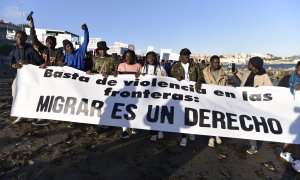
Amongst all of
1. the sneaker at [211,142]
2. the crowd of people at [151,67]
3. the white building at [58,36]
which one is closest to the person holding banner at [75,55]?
the crowd of people at [151,67]

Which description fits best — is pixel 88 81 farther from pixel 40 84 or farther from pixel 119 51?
pixel 119 51

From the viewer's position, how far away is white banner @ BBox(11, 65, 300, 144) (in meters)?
5.59

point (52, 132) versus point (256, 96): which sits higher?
point (256, 96)

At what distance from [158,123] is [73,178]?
186cm

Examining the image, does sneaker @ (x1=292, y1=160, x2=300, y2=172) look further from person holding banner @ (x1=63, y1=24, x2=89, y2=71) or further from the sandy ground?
person holding banner @ (x1=63, y1=24, x2=89, y2=71)

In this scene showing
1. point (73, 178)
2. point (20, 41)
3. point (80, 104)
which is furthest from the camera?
point (20, 41)

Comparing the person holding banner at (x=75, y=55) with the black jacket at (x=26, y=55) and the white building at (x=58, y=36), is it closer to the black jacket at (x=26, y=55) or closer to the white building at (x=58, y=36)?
the black jacket at (x=26, y=55)

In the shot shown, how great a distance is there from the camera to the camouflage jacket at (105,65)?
7.21 meters

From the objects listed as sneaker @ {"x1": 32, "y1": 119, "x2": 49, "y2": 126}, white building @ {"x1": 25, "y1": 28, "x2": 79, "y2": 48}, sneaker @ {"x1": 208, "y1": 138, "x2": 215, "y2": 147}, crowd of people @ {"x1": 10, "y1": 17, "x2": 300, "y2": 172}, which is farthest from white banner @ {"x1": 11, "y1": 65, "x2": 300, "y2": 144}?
white building @ {"x1": 25, "y1": 28, "x2": 79, "y2": 48}

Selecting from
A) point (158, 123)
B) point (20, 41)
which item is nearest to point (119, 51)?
point (20, 41)

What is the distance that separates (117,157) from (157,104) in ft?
4.37

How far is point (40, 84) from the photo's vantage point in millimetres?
6363

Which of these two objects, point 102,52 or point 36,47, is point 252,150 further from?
point 36,47

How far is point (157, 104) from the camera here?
599 cm
